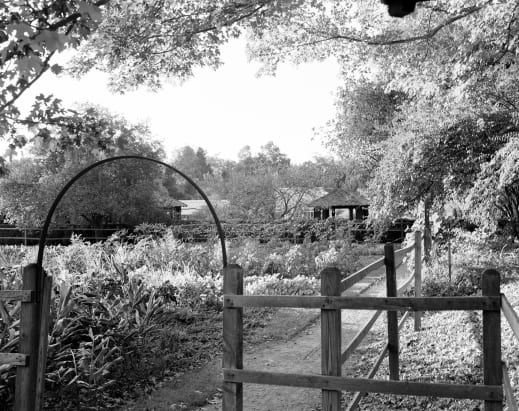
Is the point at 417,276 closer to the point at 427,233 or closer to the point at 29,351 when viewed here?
the point at 427,233

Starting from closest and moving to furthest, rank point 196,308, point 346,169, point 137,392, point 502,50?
point 137,392, point 502,50, point 196,308, point 346,169

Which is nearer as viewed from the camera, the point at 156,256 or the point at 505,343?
the point at 505,343

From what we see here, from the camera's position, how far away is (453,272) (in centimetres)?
1102

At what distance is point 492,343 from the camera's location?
3.02m

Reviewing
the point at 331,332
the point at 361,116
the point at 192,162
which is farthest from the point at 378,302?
the point at 192,162

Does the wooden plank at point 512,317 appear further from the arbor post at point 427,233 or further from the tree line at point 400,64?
the arbor post at point 427,233

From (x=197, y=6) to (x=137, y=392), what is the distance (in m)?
5.21

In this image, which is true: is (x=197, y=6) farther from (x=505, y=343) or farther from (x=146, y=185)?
(x=146, y=185)

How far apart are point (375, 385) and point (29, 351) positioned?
2.44m

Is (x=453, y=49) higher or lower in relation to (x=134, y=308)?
higher

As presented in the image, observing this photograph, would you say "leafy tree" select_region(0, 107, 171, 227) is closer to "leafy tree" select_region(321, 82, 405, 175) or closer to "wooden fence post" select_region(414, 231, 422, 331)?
"leafy tree" select_region(321, 82, 405, 175)

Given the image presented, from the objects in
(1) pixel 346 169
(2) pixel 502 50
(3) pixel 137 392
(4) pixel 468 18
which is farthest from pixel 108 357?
(1) pixel 346 169

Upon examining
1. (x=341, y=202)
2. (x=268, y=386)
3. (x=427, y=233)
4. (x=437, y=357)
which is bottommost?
(x=268, y=386)

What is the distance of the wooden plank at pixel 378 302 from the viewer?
306 cm
